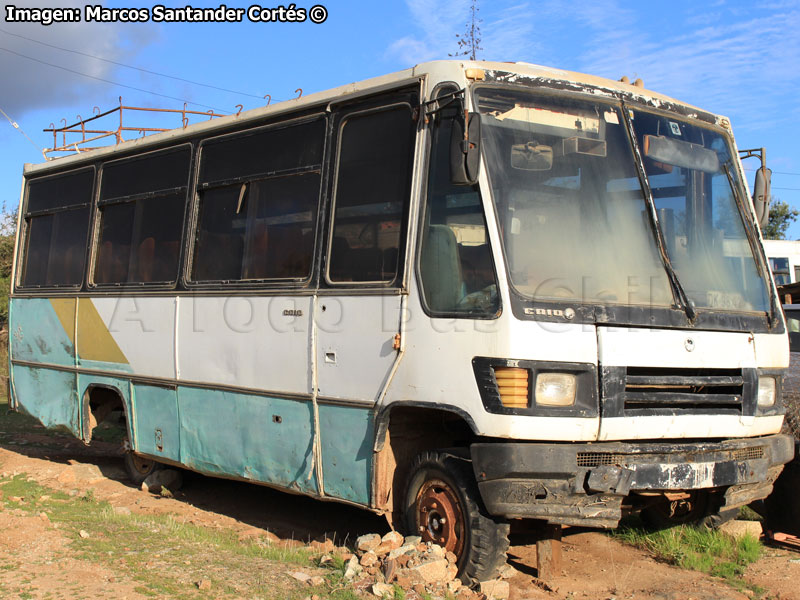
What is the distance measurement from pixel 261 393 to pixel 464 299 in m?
2.18

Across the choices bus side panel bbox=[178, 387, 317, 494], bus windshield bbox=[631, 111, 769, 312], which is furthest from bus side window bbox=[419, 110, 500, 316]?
bus side panel bbox=[178, 387, 317, 494]

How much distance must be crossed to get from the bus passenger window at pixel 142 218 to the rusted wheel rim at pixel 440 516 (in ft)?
11.0

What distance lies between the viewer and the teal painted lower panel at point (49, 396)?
910 centimetres

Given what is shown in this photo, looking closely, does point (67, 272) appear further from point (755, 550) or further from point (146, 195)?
point (755, 550)

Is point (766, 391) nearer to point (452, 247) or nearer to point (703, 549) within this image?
point (703, 549)

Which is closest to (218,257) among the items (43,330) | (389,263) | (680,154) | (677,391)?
(389,263)

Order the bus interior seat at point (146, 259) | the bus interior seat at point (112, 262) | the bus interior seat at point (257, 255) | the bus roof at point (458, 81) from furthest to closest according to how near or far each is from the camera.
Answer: the bus interior seat at point (112, 262)
the bus interior seat at point (146, 259)
the bus interior seat at point (257, 255)
the bus roof at point (458, 81)

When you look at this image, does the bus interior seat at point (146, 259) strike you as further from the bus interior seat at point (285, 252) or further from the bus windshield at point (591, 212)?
the bus windshield at point (591, 212)

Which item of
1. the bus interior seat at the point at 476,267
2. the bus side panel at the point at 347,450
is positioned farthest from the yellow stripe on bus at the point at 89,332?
the bus interior seat at the point at 476,267

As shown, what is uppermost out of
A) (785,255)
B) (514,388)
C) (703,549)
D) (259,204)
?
(785,255)

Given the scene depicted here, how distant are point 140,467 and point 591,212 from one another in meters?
5.83

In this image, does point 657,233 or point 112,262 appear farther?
point 112,262

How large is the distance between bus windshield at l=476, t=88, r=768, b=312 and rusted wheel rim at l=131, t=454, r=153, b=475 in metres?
5.48

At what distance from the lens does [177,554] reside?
609cm
